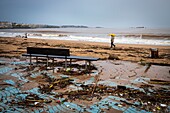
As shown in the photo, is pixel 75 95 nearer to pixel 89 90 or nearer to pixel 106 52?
pixel 89 90

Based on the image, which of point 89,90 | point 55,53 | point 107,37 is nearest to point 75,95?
point 89,90

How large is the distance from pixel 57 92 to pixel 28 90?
1.01m

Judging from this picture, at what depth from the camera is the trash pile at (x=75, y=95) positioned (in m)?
4.46

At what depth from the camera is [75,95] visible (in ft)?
17.6

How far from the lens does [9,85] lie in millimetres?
6125

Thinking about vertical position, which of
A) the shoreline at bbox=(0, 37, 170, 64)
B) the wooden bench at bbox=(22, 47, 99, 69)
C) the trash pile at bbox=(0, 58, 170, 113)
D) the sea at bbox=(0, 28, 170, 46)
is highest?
the sea at bbox=(0, 28, 170, 46)

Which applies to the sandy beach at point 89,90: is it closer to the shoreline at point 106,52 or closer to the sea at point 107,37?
the shoreline at point 106,52

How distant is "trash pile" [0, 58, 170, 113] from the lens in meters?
4.46

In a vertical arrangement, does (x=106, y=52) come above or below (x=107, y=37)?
below

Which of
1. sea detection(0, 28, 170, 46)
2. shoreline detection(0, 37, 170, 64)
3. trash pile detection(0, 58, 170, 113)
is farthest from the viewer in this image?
sea detection(0, 28, 170, 46)

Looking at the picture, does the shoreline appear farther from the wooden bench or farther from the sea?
the sea

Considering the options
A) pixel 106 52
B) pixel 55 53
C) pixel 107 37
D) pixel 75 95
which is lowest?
pixel 75 95

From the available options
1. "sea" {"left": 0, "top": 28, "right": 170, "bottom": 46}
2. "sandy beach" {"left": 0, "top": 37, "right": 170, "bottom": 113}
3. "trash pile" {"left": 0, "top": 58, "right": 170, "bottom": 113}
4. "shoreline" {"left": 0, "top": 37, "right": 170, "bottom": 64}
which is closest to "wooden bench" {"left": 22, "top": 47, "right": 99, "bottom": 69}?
"sandy beach" {"left": 0, "top": 37, "right": 170, "bottom": 113}

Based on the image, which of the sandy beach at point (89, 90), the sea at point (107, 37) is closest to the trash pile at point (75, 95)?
the sandy beach at point (89, 90)
